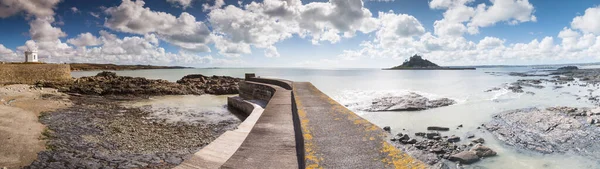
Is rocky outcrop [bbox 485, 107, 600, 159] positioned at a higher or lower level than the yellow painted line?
lower

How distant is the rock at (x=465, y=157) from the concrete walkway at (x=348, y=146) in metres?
4.20

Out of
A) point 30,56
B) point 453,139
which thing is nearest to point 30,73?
point 30,56

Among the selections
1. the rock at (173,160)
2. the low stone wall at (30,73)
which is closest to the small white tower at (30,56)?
the low stone wall at (30,73)

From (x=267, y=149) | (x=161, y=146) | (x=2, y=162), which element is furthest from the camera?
(x=161, y=146)

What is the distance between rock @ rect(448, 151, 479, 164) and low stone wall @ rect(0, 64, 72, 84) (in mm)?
38063

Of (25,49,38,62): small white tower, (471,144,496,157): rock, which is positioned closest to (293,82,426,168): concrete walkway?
(471,144,496,157): rock

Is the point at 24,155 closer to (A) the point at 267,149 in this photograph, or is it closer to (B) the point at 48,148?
(B) the point at 48,148

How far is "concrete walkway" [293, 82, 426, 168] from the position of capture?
2488 mm

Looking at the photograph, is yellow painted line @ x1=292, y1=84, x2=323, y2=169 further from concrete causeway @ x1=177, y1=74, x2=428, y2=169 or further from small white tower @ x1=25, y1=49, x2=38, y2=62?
small white tower @ x1=25, y1=49, x2=38, y2=62

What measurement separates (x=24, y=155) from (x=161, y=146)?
2978mm

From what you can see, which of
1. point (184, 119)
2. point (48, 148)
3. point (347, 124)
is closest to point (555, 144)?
point (347, 124)

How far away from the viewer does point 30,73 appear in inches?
1197

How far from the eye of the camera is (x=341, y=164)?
8.25 ft

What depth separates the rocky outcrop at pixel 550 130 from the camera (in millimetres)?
8531
